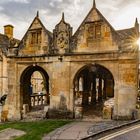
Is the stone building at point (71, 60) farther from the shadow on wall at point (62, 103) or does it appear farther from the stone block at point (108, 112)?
the stone block at point (108, 112)

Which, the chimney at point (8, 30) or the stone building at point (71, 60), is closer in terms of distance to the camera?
the stone building at point (71, 60)

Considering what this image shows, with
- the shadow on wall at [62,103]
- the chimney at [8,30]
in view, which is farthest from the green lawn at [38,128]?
the chimney at [8,30]

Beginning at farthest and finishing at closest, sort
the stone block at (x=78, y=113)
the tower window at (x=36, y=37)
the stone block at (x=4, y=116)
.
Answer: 1. the stone block at (x=4, y=116)
2. the tower window at (x=36, y=37)
3. the stone block at (x=78, y=113)

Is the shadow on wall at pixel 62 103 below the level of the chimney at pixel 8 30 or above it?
below

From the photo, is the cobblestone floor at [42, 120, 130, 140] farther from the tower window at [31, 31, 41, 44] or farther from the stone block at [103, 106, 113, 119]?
the tower window at [31, 31, 41, 44]

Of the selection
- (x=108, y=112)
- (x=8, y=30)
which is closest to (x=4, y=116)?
(x=108, y=112)

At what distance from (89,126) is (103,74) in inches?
575

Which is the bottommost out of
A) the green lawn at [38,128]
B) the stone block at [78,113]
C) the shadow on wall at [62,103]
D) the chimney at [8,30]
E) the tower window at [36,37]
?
the green lawn at [38,128]

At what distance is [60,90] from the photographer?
66.2 feet

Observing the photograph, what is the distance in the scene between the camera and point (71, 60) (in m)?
19.9

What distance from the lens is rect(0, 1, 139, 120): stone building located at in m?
18.1

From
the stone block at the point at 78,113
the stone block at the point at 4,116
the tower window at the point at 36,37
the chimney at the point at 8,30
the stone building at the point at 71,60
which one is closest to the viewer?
the stone building at the point at 71,60

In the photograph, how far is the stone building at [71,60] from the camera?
18.1m

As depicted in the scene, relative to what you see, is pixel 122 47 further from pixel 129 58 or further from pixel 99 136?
pixel 99 136
